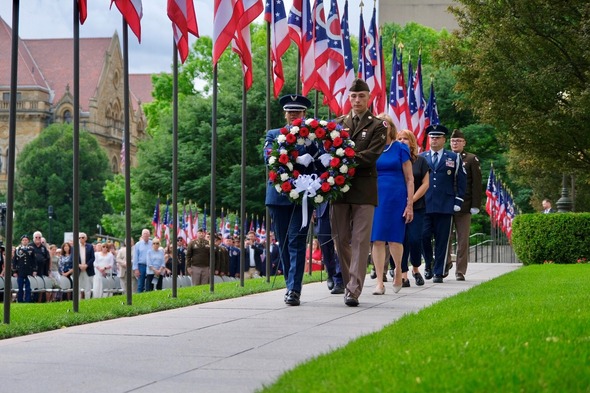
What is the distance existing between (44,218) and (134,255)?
7013 centimetres

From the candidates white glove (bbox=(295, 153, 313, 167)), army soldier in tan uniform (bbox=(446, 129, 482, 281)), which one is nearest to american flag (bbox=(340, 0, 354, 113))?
army soldier in tan uniform (bbox=(446, 129, 482, 281))

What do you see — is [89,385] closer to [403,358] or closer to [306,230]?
[403,358]

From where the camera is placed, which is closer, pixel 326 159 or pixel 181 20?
pixel 326 159

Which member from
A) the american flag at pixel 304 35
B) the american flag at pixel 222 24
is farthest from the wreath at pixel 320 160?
the american flag at pixel 304 35

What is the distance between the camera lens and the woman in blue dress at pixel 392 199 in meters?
13.4

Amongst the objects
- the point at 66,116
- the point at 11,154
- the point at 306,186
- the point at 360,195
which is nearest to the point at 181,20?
the point at 306,186

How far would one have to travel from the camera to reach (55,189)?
98875 millimetres

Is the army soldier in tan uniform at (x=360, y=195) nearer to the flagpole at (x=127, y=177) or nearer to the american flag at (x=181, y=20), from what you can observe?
the flagpole at (x=127, y=177)

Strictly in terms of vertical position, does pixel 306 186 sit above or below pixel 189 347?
above

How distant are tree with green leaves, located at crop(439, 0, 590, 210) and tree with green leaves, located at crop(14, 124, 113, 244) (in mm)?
71326

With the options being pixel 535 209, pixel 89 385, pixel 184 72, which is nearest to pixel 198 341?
pixel 89 385

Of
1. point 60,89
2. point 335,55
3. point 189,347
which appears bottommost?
point 189,347

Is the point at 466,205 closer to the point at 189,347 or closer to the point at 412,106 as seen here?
the point at 189,347

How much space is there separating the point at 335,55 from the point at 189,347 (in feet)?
44.0
